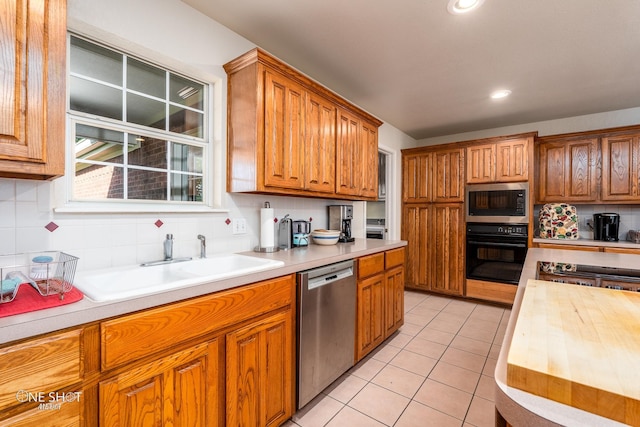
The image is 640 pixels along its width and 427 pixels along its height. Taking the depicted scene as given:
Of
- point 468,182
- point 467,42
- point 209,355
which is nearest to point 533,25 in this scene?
point 467,42

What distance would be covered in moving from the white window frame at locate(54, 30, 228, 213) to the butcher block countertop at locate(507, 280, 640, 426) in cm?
178

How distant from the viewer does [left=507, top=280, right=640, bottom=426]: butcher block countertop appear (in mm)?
486

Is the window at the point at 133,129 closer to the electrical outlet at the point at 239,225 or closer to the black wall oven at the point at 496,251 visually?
the electrical outlet at the point at 239,225

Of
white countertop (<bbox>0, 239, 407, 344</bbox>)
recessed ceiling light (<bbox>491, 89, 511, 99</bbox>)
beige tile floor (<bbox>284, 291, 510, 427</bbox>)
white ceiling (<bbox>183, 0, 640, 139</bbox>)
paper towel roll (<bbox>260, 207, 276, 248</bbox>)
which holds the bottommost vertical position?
beige tile floor (<bbox>284, 291, 510, 427</bbox>)

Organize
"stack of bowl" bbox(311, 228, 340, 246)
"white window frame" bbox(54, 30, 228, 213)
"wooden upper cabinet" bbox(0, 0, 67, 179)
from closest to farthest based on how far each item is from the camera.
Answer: "wooden upper cabinet" bbox(0, 0, 67, 179)
"white window frame" bbox(54, 30, 228, 213)
"stack of bowl" bbox(311, 228, 340, 246)

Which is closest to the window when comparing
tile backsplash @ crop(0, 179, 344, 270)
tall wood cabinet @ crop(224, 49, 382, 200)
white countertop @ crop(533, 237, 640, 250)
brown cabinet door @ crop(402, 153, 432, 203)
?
tile backsplash @ crop(0, 179, 344, 270)

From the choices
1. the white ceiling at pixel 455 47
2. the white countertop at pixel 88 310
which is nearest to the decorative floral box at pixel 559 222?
the white ceiling at pixel 455 47

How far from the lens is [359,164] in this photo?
114 inches

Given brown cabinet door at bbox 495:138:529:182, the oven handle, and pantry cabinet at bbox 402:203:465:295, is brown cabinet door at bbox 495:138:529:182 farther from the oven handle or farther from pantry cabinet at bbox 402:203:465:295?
the oven handle

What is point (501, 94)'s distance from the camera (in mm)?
3080

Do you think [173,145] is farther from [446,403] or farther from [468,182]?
[468,182]

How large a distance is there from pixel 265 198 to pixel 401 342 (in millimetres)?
1825

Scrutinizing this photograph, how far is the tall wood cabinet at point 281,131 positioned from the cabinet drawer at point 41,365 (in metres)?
1.22

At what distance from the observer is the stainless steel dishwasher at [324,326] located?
1.71 m
